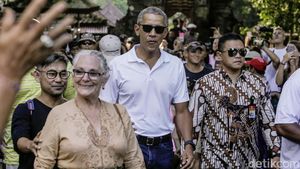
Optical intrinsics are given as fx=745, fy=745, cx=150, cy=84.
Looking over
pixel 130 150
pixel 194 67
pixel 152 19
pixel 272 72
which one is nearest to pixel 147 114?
pixel 152 19

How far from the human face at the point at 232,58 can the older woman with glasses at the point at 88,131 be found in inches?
77.5

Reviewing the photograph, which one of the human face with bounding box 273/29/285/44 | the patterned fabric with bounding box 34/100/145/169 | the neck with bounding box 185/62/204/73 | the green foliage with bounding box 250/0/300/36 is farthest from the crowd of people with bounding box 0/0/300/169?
the green foliage with bounding box 250/0/300/36

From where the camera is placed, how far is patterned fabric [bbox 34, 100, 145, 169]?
4.80 meters

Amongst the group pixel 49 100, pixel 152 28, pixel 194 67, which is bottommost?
pixel 194 67

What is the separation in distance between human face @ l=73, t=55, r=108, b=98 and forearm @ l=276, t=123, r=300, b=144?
60.8 inches

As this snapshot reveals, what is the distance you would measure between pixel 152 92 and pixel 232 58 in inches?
37.6

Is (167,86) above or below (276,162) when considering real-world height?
above

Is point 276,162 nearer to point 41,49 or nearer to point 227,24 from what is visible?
point 41,49

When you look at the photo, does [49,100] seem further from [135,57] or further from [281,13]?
[281,13]

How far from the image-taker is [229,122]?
6.68 m

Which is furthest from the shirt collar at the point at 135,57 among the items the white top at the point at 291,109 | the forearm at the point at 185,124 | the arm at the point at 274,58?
the arm at the point at 274,58

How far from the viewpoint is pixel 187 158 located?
6.63m

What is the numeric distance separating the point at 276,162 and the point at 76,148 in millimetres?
2383

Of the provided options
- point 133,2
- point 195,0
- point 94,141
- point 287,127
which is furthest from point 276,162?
point 195,0
